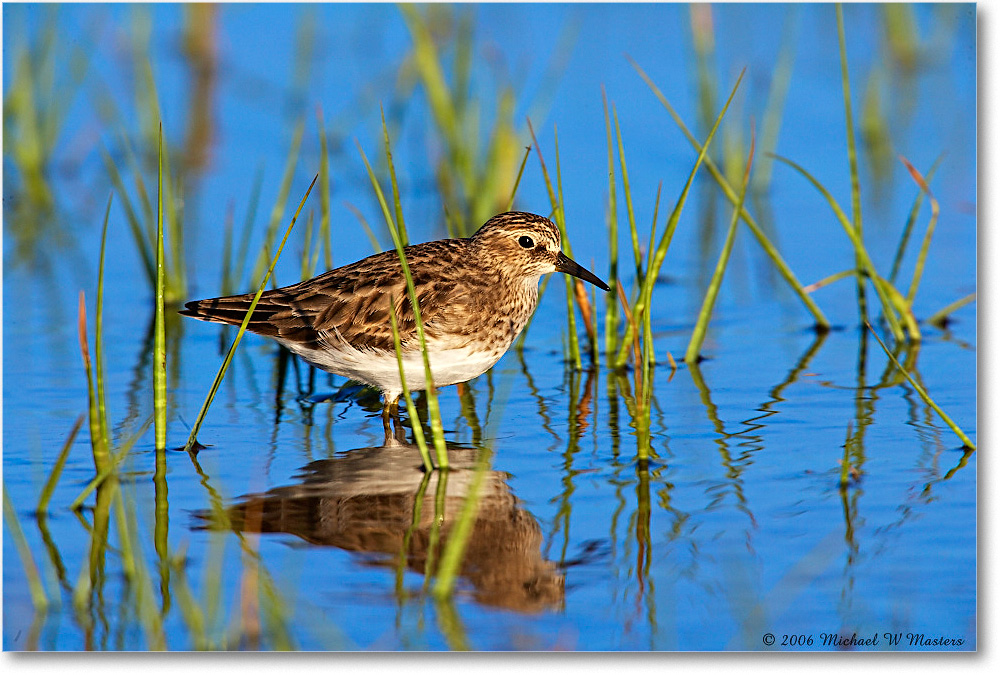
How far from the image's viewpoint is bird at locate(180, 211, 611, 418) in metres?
6.75

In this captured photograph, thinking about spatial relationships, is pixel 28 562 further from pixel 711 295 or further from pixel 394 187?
pixel 711 295

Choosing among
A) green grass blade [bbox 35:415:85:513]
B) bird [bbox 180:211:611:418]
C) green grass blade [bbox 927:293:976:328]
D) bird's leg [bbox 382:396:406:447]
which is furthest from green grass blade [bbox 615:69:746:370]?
green grass blade [bbox 35:415:85:513]

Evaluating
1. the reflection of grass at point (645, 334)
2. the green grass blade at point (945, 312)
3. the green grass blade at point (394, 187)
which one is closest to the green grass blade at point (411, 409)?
the green grass blade at point (394, 187)

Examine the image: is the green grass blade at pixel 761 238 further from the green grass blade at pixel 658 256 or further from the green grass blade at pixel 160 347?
the green grass blade at pixel 160 347

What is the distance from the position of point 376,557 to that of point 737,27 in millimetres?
9918

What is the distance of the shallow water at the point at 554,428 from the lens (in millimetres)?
4781

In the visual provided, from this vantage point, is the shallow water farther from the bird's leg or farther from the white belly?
the white belly

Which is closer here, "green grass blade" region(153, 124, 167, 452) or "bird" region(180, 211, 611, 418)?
"green grass blade" region(153, 124, 167, 452)

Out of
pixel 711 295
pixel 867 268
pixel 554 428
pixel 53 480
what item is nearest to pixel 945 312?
pixel 867 268

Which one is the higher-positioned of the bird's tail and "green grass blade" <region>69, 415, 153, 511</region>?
the bird's tail

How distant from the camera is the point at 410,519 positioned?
561cm

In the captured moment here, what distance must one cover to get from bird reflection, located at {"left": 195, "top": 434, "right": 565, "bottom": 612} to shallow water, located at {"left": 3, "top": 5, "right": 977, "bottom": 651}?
19 millimetres

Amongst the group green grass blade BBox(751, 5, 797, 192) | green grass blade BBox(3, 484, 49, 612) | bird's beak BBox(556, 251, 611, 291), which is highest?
green grass blade BBox(751, 5, 797, 192)

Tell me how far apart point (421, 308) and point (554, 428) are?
3.44 ft
